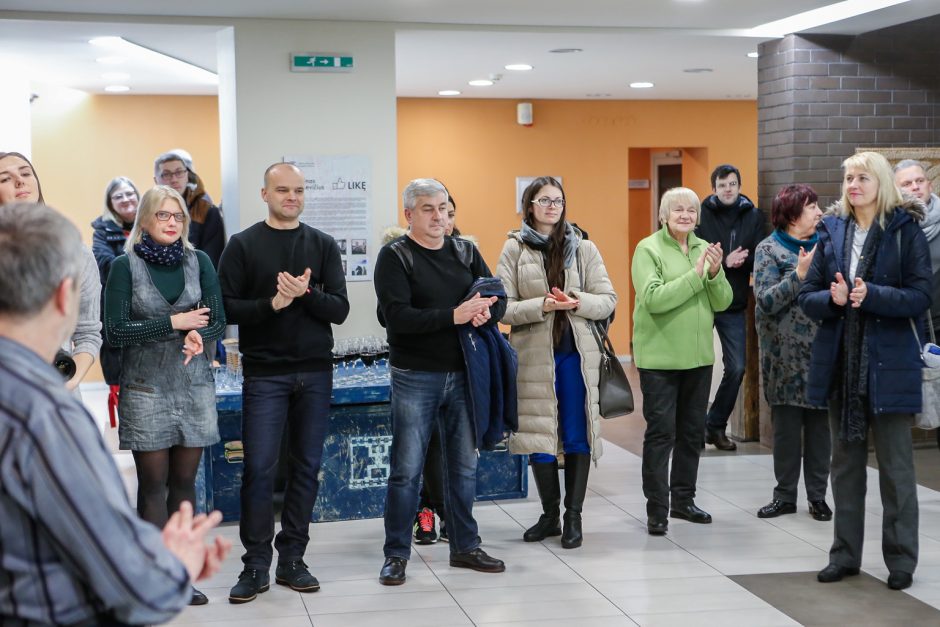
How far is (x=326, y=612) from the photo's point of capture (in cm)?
426

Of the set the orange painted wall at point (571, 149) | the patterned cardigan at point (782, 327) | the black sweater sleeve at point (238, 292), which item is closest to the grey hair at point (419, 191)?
the black sweater sleeve at point (238, 292)

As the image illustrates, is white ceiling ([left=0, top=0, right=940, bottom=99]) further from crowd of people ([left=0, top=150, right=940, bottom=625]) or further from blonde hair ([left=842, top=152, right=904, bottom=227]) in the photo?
blonde hair ([left=842, top=152, right=904, bottom=227])

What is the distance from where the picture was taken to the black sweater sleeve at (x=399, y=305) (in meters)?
4.39

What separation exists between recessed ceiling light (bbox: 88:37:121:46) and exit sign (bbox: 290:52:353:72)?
1.34m

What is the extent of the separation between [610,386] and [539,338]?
39 centimetres

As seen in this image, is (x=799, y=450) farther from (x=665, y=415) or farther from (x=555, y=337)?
(x=555, y=337)

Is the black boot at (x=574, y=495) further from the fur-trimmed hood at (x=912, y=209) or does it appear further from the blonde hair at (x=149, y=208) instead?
the blonde hair at (x=149, y=208)

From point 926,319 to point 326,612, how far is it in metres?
2.61

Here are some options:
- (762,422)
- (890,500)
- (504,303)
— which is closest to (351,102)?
(504,303)

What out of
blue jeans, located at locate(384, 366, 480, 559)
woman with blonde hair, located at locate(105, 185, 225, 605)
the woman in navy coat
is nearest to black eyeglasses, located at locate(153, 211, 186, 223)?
woman with blonde hair, located at locate(105, 185, 225, 605)

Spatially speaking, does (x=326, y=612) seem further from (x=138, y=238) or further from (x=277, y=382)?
(x=138, y=238)

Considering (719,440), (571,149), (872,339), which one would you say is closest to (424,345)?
(872,339)

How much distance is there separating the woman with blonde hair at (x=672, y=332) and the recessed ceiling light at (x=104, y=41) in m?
Result: 3.98

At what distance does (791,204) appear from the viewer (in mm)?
5684
